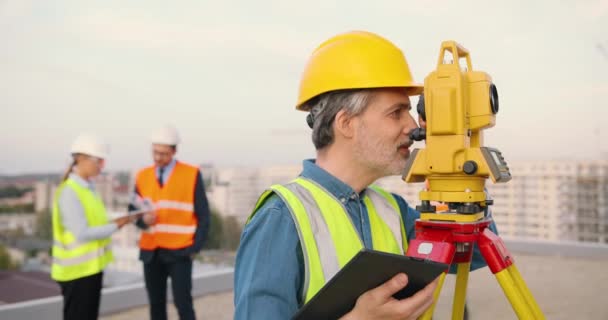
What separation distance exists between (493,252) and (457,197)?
170 mm

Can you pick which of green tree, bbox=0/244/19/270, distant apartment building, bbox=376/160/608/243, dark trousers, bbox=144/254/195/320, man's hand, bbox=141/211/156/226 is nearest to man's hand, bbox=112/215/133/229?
man's hand, bbox=141/211/156/226

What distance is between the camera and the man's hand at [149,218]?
389cm

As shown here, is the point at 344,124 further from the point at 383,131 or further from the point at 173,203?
the point at 173,203

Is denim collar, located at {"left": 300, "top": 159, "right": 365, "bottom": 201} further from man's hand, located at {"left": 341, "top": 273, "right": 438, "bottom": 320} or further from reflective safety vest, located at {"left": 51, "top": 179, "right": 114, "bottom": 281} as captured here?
reflective safety vest, located at {"left": 51, "top": 179, "right": 114, "bottom": 281}

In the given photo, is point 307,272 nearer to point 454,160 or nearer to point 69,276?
point 454,160

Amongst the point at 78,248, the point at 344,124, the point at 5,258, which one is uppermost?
the point at 344,124

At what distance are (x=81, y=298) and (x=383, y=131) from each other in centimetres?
261

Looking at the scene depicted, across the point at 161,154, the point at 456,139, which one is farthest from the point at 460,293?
the point at 161,154

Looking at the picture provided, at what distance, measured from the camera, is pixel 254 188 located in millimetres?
30562

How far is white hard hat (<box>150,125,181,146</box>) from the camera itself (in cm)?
399

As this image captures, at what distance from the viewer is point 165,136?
4.00m

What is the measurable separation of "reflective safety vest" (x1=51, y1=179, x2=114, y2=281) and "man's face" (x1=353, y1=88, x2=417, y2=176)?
2511 mm

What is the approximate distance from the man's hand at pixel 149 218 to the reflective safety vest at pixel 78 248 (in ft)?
1.41

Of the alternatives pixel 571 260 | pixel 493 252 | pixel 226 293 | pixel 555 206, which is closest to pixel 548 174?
pixel 555 206
